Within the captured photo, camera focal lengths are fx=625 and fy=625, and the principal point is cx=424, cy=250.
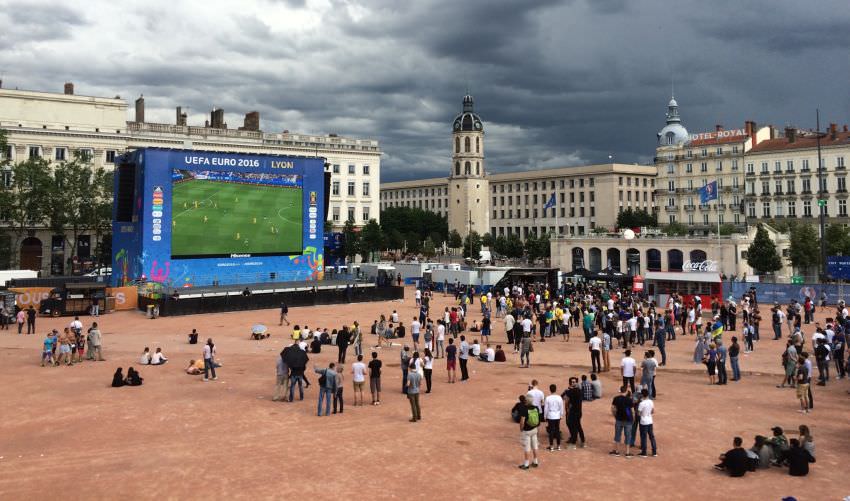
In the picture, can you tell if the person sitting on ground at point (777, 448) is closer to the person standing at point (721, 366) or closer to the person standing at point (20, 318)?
the person standing at point (721, 366)

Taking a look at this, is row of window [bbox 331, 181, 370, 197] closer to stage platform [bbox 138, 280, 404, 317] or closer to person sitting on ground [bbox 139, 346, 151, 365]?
stage platform [bbox 138, 280, 404, 317]

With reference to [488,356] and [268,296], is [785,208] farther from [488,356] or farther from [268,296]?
[488,356]

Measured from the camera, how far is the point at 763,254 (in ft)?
189

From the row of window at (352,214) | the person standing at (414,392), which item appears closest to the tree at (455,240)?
the row of window at (352,214)

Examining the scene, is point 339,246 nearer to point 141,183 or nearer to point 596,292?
point 141,183

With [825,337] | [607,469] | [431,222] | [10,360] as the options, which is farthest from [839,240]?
[431,222]

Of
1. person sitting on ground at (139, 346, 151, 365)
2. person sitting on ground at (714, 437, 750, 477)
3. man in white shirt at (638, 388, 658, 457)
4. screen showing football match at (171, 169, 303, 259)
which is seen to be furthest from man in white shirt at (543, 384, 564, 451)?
screen showing football match at (171, 169, 303, 259)

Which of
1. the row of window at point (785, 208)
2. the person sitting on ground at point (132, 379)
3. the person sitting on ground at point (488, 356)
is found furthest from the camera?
the row of window at point (785, 208)

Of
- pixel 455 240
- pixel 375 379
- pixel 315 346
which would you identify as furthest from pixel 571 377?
pixel 455 240

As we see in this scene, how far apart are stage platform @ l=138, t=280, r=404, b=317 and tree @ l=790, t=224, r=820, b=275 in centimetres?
3939

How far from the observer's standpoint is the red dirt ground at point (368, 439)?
1172cm

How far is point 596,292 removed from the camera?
4312 cm

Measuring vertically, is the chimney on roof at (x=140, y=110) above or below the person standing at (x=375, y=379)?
above

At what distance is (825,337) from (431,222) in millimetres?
109117
